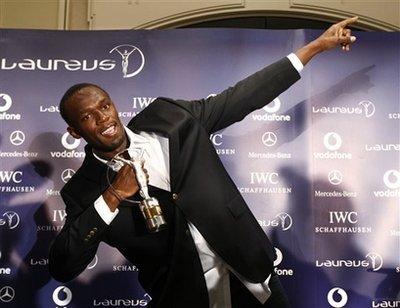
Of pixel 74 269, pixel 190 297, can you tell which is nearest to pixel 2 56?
pixel 74 269

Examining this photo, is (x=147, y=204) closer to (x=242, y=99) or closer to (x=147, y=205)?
(x=147, y=205)

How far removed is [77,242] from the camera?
2.05 m

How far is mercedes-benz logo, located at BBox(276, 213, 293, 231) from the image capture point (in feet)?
10.0

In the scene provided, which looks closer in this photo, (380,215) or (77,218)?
(77,218)

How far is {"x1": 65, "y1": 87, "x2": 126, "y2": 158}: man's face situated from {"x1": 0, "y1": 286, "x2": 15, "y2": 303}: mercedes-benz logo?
1.20 m

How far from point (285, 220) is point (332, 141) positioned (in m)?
0.47

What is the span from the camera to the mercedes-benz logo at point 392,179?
10.0 feet

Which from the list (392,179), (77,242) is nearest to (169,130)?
(77,242)

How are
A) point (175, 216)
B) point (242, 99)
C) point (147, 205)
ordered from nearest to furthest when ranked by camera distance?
1. point (147, 205)
2. point (175, 216)
3. point (242, 99)

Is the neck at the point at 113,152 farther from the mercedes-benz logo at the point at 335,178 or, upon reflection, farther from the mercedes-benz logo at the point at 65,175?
the mercedes-benz logo at the point at 335,178

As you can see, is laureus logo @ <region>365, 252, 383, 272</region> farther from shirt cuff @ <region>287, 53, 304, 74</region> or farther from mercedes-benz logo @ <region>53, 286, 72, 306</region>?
mercedes-benz logo @ <region>53, 286, 72, 306</region>

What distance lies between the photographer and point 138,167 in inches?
79.6

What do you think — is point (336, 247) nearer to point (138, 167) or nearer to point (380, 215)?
point (380, 215)

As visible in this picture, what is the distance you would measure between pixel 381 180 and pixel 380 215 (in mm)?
175
